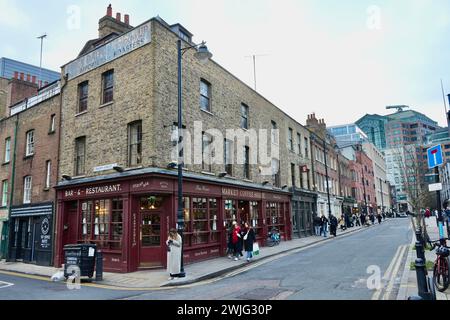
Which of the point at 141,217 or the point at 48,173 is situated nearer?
the point at 141,217

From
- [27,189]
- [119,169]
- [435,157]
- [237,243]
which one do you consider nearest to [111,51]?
[119,169]

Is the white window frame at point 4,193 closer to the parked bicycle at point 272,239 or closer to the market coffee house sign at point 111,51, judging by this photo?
the market coffee house sign at point 111,51

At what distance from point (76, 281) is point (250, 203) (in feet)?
39.1

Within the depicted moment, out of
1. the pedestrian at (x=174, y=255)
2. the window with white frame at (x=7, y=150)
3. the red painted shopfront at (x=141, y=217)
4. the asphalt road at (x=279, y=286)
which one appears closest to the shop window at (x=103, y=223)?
the red painted shopfront at (x=141, y=217)

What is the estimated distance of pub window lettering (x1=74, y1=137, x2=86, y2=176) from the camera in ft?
56.4

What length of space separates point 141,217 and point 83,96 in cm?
787

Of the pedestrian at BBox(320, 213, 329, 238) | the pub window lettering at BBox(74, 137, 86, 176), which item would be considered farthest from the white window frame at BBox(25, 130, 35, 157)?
the pedestrian at BBox(320, 213, 329, 238)

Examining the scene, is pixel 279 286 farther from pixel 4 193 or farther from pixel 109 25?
pixel 4 193

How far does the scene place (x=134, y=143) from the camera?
49.5 ft

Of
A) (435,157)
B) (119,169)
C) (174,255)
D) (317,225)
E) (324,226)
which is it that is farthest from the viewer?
(317,225)

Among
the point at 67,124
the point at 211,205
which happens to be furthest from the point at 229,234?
the point at 67,124

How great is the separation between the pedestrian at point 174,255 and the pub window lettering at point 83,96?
9.42 m
